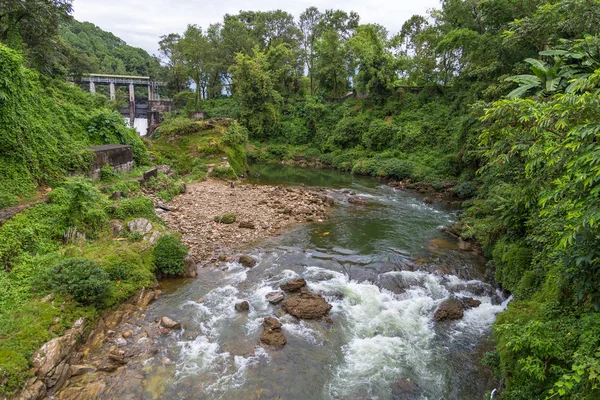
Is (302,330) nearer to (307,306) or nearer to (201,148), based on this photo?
(307,306)

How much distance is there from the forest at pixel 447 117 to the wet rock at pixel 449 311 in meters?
1.65

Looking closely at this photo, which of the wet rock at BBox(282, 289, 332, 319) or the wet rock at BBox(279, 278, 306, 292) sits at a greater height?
the wet rock at BBox(279, 278, 306, 292)

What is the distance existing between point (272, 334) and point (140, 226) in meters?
6.90

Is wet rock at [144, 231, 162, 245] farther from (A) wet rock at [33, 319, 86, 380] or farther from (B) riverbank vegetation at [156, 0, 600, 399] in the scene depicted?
(B) riverbank vegetation at [156, 0, 600, 399]

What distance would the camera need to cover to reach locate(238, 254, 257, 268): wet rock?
12695mm

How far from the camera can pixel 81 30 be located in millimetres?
92500

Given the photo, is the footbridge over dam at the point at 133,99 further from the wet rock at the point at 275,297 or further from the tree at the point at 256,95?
the wet rock at the point at 275,297

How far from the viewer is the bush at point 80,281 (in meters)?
8.31

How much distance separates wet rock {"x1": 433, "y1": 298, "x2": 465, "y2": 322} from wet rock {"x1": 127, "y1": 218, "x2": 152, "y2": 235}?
1047 centimetres

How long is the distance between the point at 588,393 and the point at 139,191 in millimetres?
17805

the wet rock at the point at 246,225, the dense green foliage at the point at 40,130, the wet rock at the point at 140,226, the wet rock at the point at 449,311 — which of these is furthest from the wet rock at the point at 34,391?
the wet rock at the point at 246,225

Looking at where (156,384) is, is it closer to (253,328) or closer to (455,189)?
(253,328)

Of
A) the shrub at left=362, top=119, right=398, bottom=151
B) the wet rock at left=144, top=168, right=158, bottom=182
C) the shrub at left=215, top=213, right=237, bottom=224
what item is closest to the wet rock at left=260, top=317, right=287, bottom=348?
the shrub at left=215, top=213, right=237, bottom=224

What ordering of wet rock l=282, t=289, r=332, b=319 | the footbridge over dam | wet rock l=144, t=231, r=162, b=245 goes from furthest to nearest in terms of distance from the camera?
1. the footbridge over dam
2. wet rock l=144, t=231, r=162, b=245
3. wet rock l=282, t=289, r=332, b=319
